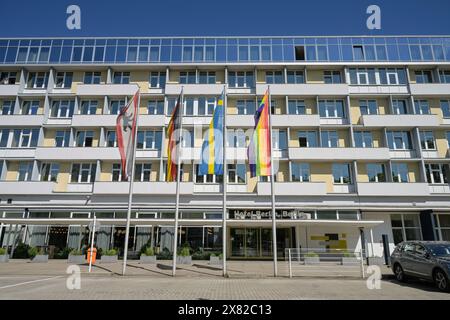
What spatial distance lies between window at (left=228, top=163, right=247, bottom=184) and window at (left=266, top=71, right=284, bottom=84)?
367 inches

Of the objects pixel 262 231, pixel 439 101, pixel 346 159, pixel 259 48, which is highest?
pixel 259 48

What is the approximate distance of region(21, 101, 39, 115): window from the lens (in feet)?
97.6

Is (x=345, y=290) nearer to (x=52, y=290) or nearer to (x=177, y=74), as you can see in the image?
(x=52, y=290)

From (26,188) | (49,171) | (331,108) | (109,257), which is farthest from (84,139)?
(331,108)

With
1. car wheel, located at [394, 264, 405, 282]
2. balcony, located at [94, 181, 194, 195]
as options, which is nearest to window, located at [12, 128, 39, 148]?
balcony, located at [94, 181, 194, 195]

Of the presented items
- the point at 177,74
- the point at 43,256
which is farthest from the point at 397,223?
the point at 43,256

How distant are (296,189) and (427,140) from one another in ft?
44.5

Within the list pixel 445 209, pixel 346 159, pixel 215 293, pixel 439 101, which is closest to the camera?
pixel 215 293

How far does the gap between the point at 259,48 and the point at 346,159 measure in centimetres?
1412

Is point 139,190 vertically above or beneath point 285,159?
beneath

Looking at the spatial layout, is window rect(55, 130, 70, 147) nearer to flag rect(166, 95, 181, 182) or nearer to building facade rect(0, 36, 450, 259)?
building facade rect(0, 36, 450, 259)

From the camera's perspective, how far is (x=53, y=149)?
27422 millimetres

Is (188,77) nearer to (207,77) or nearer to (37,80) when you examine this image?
(207,77)

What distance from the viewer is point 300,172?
27031 mm
